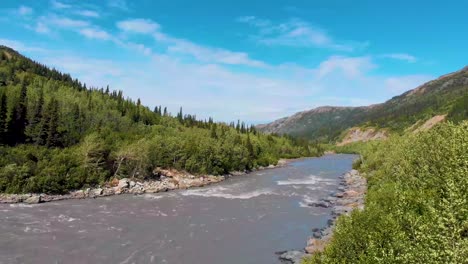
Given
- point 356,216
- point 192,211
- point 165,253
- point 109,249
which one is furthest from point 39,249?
point 356,216

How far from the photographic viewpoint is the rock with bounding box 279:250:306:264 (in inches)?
1340

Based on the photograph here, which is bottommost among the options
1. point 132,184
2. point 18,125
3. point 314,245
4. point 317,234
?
point 317,234

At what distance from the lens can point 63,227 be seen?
44281 millimetres

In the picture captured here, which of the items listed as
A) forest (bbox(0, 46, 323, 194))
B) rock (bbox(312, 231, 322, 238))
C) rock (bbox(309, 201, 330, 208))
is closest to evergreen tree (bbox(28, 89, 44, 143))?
forest (bbox(0, 46, 323, 194))

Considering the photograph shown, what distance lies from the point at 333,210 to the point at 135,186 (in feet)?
127

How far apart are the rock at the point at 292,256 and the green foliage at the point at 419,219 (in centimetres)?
628

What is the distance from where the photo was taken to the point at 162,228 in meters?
45.3

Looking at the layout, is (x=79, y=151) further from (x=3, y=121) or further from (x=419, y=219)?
(x=419, y=219)

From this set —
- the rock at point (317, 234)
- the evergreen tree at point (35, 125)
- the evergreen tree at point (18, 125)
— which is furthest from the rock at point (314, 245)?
the evergreen tree at point (18, 125)

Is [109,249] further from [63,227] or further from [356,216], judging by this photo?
[356,216]

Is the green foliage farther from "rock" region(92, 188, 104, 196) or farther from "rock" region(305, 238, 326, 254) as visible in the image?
"rock" region(92, 188, 104, 196)

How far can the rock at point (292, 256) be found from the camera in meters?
34.0

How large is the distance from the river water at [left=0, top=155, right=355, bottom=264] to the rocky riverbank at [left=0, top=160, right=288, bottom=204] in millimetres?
3450

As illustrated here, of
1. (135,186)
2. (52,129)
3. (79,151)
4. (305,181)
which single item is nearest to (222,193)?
(135,186)
